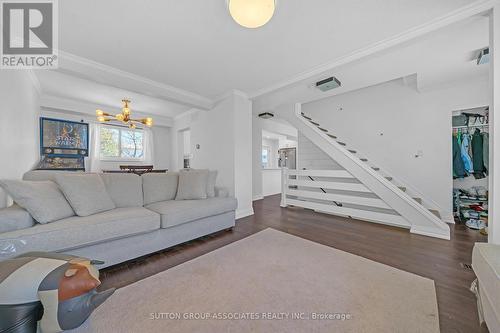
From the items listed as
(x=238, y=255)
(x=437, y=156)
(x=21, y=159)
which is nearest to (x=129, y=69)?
(x=21, y=159)

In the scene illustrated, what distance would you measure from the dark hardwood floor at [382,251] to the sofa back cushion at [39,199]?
710 mm

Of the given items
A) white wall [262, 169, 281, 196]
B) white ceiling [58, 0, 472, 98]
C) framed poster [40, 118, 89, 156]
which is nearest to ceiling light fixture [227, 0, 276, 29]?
white ceiling [58, 0, 472, 98]

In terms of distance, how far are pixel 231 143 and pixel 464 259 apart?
136 inches

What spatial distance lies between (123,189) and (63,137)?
3.66 m

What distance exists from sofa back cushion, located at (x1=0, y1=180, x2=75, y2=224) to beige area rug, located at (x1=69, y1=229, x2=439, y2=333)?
0.99m

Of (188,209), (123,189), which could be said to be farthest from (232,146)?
(123,189)

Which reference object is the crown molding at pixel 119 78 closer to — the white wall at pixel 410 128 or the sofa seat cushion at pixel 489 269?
the white wall at pixel 410 128

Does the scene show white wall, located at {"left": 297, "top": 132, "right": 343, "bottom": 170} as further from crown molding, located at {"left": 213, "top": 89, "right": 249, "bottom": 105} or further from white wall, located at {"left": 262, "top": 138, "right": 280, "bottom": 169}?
white wall, located at {"left": 262, "top": 138, "right": 280, "bottom": 169}

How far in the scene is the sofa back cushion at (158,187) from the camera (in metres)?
2.65

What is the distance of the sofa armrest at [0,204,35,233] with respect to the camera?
4.70ft

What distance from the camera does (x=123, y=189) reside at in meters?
2.41

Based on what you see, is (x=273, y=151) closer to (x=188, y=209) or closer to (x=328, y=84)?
(x=328, y=84)

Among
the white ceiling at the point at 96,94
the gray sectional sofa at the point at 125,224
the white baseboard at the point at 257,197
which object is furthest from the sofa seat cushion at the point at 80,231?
the white baseboard at the point at 257,197

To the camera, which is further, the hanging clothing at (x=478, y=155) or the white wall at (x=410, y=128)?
the white wall at (x=410, y=128)
